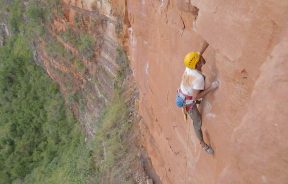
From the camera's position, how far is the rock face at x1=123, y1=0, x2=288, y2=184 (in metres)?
3.21

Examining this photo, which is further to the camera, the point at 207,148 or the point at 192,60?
the point at 207,148

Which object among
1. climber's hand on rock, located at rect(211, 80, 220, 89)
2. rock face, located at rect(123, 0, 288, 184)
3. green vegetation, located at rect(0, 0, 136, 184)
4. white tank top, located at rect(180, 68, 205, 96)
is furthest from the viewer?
green vegetation, located at rect(0, 0, 136, 184)

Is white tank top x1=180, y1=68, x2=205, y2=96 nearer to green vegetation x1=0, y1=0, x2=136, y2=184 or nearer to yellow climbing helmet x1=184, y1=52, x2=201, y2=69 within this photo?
yellow climbing helmet x1=184, y1=52, x2=201, y2=69

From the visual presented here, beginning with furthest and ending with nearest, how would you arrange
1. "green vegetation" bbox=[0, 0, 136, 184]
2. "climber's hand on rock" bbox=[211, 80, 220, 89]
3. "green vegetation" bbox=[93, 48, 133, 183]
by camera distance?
"green vegetation" bbox=[0, 0, 136, 184] → "green vegetation" bbox=[93, 48, 133, 183] → "climber's hand on rock" bbox=[211, 80, 220, 89]

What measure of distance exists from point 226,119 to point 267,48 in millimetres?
1070

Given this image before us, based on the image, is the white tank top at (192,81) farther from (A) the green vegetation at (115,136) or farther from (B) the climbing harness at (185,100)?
(A) the green vegetation at (115,136)

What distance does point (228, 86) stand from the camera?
13.5ft

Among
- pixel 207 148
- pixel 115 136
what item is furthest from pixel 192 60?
pixel 115 136

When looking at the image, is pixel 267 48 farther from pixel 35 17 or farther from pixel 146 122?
pixel 35 17

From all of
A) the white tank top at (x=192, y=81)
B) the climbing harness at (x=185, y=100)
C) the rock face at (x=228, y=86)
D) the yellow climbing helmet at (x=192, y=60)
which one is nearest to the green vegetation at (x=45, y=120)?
the rock face at (x=228, y=86)

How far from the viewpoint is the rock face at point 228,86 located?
321cm

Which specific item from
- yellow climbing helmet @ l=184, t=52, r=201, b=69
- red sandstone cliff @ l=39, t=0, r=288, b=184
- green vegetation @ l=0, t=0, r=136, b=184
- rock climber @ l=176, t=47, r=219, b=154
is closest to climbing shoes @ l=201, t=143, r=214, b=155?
red sandstone cliff @ l=39, t=0, r=288, b=184

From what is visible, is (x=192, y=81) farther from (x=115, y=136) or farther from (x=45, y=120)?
(x=45, y=120)

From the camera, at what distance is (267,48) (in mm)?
3438
